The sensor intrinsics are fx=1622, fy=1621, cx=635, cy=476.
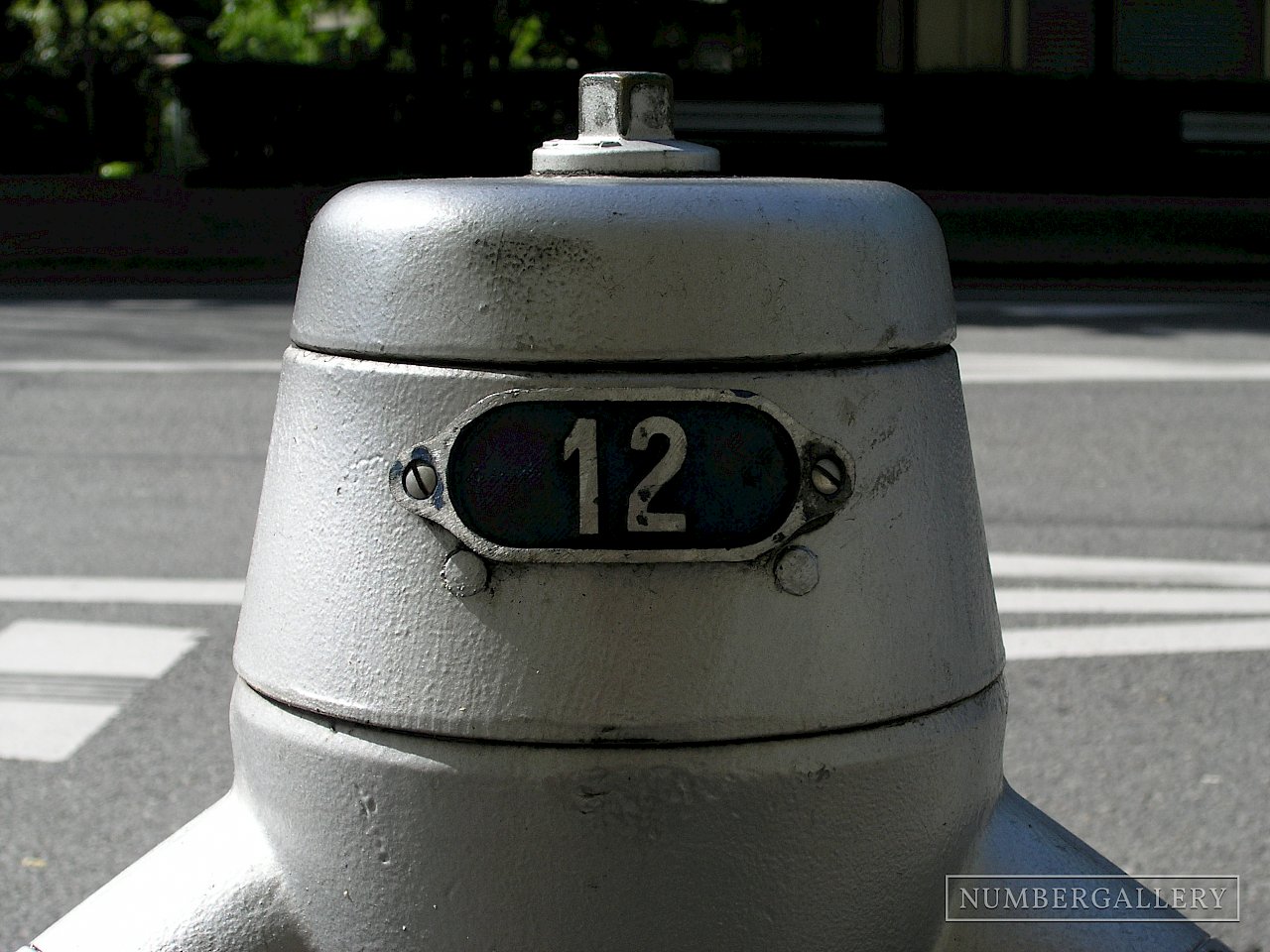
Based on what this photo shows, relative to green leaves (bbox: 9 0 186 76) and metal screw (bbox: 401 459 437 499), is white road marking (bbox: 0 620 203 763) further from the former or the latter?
green leaves (bbox: 9 0 186 76)

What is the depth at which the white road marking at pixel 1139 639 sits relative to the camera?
13.9ft

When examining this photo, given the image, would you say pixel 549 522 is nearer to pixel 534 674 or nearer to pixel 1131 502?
pixel 534 674

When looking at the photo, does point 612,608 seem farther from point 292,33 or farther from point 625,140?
point 292,33

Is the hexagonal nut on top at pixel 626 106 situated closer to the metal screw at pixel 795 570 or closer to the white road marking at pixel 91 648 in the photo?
→ the metal screw at pixel 795 570

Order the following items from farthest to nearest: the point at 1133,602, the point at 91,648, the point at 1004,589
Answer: the point at 1004,589 < the point at 1133,602 < the point at 91,648

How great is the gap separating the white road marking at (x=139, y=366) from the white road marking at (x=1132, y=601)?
483 cm

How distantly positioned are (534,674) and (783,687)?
211 mm

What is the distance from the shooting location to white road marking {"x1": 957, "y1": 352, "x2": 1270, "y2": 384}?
8258mm

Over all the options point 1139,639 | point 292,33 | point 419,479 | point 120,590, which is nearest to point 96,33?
point 292,33

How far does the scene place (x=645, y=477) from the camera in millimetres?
1325

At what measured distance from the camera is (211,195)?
47.9ft

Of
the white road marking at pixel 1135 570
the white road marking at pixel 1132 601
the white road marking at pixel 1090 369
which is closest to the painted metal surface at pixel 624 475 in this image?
the white road marking at pixel 1132 601

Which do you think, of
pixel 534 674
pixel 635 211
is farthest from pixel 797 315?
pixel 534 674

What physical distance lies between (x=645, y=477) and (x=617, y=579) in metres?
0.09
